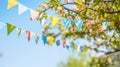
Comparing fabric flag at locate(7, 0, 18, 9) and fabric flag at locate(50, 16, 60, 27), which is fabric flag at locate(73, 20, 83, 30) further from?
fabric flag at locate(7, 0, 18, 9)

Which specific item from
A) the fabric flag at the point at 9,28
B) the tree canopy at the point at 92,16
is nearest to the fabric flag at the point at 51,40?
the tree canopy at the point at 92,16

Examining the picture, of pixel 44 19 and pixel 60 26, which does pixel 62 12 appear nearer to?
pixel 44 19

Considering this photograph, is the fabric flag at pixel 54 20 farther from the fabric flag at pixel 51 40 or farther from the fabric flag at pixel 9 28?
the fabric flag at pixel 51 40

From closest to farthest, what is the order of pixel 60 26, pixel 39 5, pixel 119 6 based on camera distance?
pixel 119 6
pixel 39 5
pixel 60 26

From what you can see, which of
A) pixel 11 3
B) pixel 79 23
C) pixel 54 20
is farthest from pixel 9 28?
pixel 79 23

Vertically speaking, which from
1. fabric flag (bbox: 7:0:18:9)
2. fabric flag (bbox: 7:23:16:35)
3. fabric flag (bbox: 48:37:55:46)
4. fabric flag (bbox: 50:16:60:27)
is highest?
fabric flag (bbox: 7:0:18:9)

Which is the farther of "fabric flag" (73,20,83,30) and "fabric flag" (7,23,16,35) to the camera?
"fabric flag" (73,20,83,30)

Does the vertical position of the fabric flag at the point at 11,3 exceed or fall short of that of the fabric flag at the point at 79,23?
it exceeds it

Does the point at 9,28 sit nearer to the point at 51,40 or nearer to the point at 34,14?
the point at 34,14

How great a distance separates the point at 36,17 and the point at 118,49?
5.04 metres

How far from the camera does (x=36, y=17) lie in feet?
32.6

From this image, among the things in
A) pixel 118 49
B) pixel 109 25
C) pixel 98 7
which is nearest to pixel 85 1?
pixel 98 7

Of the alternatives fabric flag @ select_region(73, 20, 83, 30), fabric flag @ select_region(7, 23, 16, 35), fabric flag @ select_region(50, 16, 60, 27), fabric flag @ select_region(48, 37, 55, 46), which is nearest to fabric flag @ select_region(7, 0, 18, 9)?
fabric flag @ select_region(7, 23, 16, 35)

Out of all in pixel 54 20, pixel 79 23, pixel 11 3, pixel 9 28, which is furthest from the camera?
pixel 79 23
